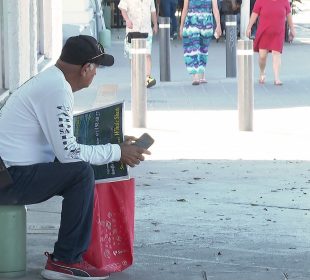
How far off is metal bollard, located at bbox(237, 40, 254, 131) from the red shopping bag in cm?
629

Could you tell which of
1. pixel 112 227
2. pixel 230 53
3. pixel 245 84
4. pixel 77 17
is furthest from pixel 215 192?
pixel 77 17

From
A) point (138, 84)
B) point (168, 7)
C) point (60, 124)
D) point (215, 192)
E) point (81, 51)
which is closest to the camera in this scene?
point (60, 124)

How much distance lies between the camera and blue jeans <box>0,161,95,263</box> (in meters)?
6.24

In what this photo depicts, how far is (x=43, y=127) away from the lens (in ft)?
20.4

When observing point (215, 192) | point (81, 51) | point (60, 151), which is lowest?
point (215, 192)

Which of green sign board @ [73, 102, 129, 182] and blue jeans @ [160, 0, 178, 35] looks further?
blue jeans @ [160, 0, 178, 35]

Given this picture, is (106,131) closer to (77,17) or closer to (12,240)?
(12,240)

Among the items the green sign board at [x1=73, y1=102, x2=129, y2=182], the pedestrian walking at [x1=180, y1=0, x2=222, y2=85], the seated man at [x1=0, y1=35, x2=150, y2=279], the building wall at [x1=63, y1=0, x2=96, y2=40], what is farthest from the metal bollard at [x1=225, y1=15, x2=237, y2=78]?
the seated man at [x1=0, y1=35, x2=150, y2=279]

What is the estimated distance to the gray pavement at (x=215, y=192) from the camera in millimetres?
6918

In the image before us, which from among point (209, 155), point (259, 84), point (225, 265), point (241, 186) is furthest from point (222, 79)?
point (225, 265)

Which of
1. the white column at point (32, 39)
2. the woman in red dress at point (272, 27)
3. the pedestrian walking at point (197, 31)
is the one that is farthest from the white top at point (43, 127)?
the woman in red dress at point (272, 27)

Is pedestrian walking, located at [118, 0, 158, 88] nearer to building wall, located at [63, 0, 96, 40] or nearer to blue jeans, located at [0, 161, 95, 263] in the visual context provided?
building wall, located at [63, 0, 96, 40]

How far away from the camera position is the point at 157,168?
1057 centimetres

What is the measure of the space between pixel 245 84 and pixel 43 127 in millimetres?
6760
